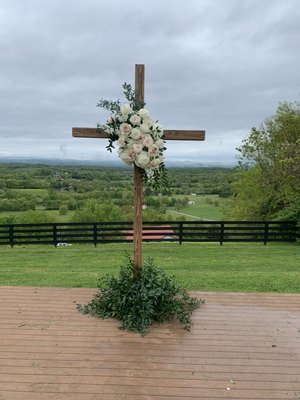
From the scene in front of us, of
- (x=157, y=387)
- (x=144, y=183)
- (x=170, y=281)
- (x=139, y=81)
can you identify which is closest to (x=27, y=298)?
(x=170, y=281)

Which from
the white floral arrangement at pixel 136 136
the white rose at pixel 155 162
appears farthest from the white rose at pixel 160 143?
the white rose at pixel 155 162

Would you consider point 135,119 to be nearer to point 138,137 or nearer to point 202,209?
point 138,137

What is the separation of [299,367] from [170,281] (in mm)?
1709

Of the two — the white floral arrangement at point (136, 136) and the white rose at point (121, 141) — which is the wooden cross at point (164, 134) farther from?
the white rose at point (121, 141)

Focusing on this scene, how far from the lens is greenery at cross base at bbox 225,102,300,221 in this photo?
1364 cm

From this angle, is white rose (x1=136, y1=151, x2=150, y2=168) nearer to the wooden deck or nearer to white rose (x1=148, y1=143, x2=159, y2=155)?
white rose (x1=148, y1=143, x2=159, y2=155)

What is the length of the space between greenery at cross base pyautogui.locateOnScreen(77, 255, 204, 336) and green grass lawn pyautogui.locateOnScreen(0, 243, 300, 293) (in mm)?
1295

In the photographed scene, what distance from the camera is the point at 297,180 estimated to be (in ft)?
44.9

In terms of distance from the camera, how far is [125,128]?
3.64 metres

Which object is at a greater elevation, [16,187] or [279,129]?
[279,129]

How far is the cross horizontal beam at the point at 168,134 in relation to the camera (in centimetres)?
394

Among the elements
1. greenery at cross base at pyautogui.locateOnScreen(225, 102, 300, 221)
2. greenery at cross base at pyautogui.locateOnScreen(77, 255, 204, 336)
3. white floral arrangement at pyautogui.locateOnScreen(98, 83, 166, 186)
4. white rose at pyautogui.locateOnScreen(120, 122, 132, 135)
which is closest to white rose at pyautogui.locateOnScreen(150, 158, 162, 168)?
white floral arrangement at pyautogui.locateOnScreen(98, 83, 166, 186)

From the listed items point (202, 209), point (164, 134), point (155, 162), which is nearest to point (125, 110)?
point (164, 134)

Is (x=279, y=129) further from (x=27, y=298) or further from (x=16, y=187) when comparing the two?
(x=16, y=187)
